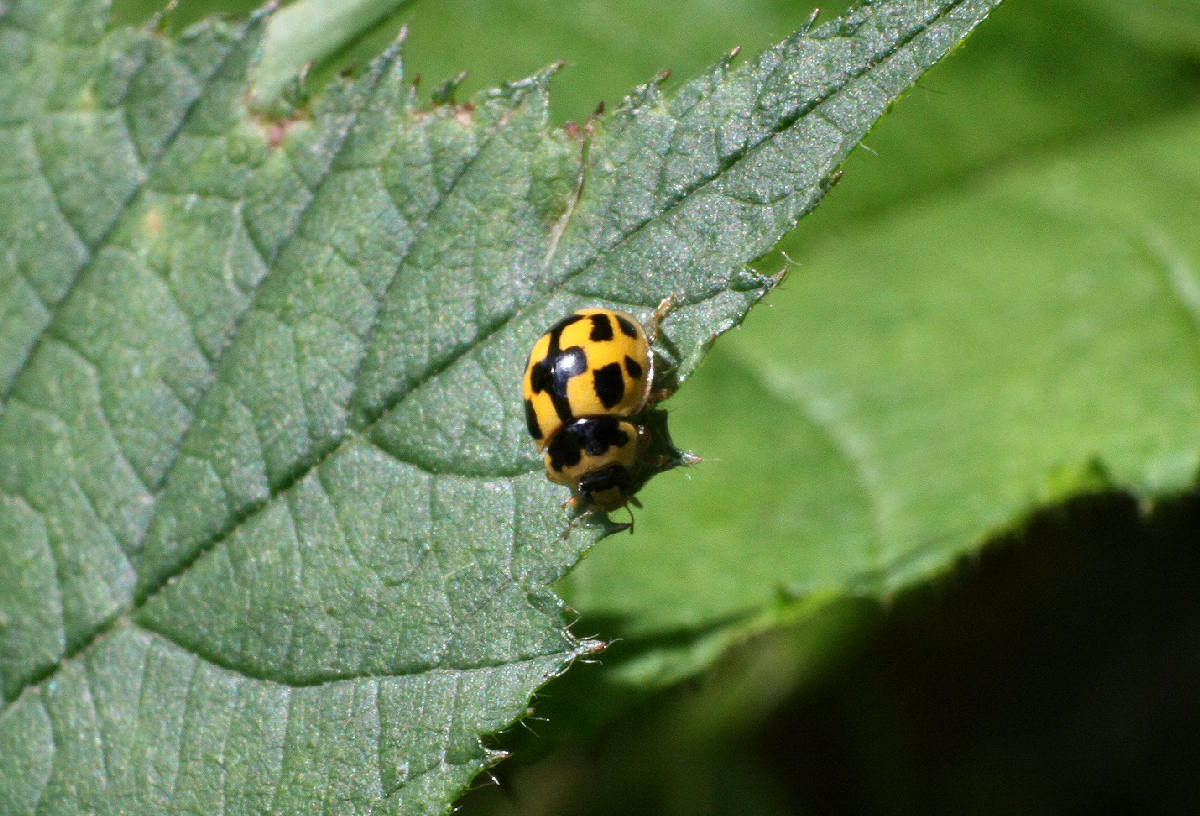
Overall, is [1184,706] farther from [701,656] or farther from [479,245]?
[479,245]

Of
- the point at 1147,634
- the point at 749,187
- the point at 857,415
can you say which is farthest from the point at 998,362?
the point at 749,187

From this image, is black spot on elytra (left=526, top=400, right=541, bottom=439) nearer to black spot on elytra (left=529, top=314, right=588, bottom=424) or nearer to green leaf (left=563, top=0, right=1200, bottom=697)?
black spot on elytra (left=529, top=314, right=588, bottom=424)

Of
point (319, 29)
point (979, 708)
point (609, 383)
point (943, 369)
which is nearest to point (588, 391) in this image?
point (609, 383)

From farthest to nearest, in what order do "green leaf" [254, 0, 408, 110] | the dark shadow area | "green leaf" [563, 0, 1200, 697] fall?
the dark shadow area, "green leaf" [563, 0, 1200, 697], "green leaf" [254, 0, 408, 110]


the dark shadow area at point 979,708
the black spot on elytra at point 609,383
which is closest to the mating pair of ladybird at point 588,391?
the black spot on elytra at point 609,383

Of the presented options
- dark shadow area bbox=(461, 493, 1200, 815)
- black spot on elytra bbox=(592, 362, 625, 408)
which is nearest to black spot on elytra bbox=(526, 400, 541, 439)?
black spot on elytra bbox=(592, 362, 625, 408)

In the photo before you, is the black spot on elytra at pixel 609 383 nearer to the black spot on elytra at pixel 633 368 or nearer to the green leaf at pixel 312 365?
the black spot on elytra at pixel 633 368

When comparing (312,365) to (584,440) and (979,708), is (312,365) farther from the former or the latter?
(979,708)
